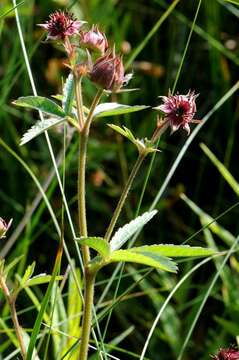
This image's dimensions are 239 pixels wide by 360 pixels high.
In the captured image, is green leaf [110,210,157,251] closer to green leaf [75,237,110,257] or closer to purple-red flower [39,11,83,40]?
green leaf [75,237,110,257]

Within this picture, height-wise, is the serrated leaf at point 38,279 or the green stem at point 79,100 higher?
the green stem at point 79,100

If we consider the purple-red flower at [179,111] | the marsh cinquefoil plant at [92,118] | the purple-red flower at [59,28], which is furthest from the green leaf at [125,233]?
the purple-red flower at [59,28]

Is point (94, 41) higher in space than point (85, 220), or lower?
higher

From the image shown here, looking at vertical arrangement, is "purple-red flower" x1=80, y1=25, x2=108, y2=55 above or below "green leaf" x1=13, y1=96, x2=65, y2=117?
above

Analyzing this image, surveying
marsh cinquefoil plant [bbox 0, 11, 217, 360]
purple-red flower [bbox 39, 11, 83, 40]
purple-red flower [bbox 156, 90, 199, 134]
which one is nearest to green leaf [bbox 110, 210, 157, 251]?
marsh cinquefoil plant [bbox 0, 11, 217, 360]

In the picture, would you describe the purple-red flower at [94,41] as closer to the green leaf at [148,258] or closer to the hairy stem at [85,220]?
the hairy stem at [85,220]

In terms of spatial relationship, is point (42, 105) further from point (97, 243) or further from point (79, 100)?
point (97, 243)

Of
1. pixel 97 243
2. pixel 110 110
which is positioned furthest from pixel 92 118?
pixel 97 243
